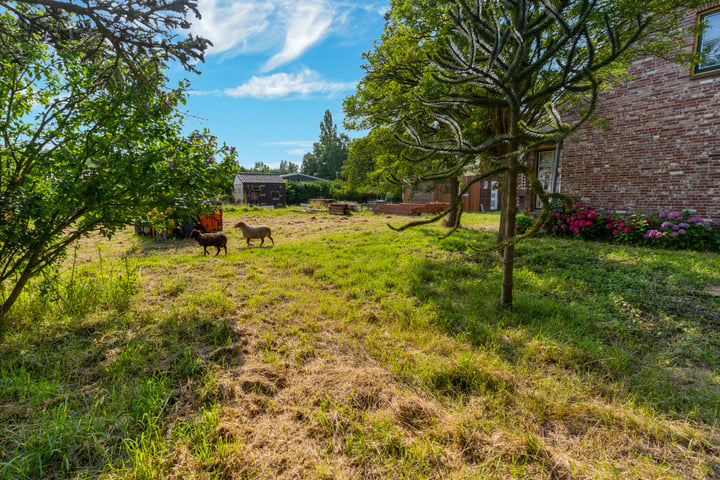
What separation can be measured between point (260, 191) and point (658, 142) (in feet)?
117

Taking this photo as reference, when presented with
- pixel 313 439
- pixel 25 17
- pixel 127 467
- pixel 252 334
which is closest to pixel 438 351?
pixel 313 439

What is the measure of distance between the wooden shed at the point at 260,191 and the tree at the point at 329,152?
881 inches

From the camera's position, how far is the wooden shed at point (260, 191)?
36250 millimetres

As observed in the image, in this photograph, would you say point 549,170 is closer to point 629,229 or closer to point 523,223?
point 523,223

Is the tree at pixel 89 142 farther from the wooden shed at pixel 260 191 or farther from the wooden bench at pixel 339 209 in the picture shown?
the wooden shed at pixel 260 191

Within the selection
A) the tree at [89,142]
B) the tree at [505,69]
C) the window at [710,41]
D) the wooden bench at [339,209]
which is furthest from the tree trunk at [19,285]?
the wooden bench at [339,209]

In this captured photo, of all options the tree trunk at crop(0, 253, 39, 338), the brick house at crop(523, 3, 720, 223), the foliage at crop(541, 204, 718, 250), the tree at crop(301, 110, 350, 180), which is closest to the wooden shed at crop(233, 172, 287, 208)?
the tree at crop(301, 110, 350, 180)

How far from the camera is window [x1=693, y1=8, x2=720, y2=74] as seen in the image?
24.0 ft

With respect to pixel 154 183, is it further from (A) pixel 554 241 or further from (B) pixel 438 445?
(A) pixel 554 241

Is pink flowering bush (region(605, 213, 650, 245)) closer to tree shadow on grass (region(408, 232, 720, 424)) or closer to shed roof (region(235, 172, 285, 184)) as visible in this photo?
tree shadow on grass (region(408, 232, 720, 424))

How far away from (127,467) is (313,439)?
3.61 ft

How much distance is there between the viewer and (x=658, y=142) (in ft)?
27.2

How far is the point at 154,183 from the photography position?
11.7 ft


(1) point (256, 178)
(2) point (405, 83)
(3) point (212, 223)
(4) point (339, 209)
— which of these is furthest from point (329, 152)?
(2) point (405, 83)
